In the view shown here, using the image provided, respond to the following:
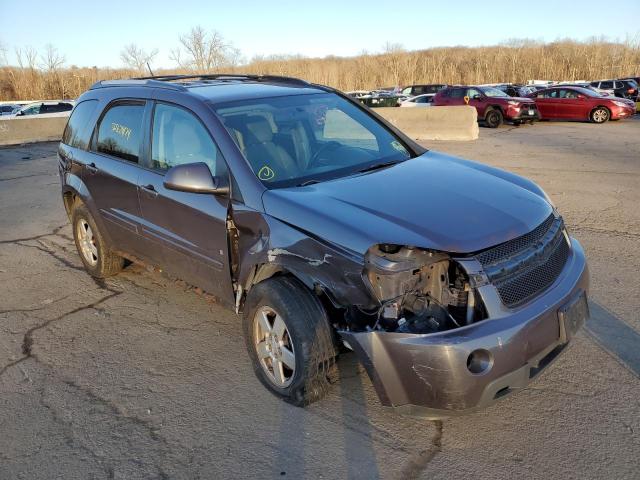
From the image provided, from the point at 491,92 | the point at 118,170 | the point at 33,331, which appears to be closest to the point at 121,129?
the point at 118,170

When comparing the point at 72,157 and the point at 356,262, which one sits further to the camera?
the point at 72,157

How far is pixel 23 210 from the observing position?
8.83 m

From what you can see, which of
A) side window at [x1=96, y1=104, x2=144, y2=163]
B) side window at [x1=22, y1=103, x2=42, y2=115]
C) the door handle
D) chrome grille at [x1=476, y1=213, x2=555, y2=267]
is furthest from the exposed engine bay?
side window at [x1=22, y1=103, x2=42, y2=115]

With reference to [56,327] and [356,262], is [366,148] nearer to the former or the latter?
[356,262]

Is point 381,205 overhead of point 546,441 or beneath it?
overhead

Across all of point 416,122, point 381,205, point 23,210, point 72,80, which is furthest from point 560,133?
point 72,80

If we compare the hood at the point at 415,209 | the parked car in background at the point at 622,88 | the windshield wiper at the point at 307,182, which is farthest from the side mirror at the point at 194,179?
the parked car in background at the point at 622,88

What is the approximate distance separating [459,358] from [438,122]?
53.5ft

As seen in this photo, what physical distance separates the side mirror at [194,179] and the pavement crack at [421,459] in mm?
1892

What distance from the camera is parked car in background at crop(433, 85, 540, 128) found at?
68.1 feet

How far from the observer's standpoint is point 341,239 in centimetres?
278

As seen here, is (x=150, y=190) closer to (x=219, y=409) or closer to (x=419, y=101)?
(x=219, y=409)

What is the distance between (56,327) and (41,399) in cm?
114

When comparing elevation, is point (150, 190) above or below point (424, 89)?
below
